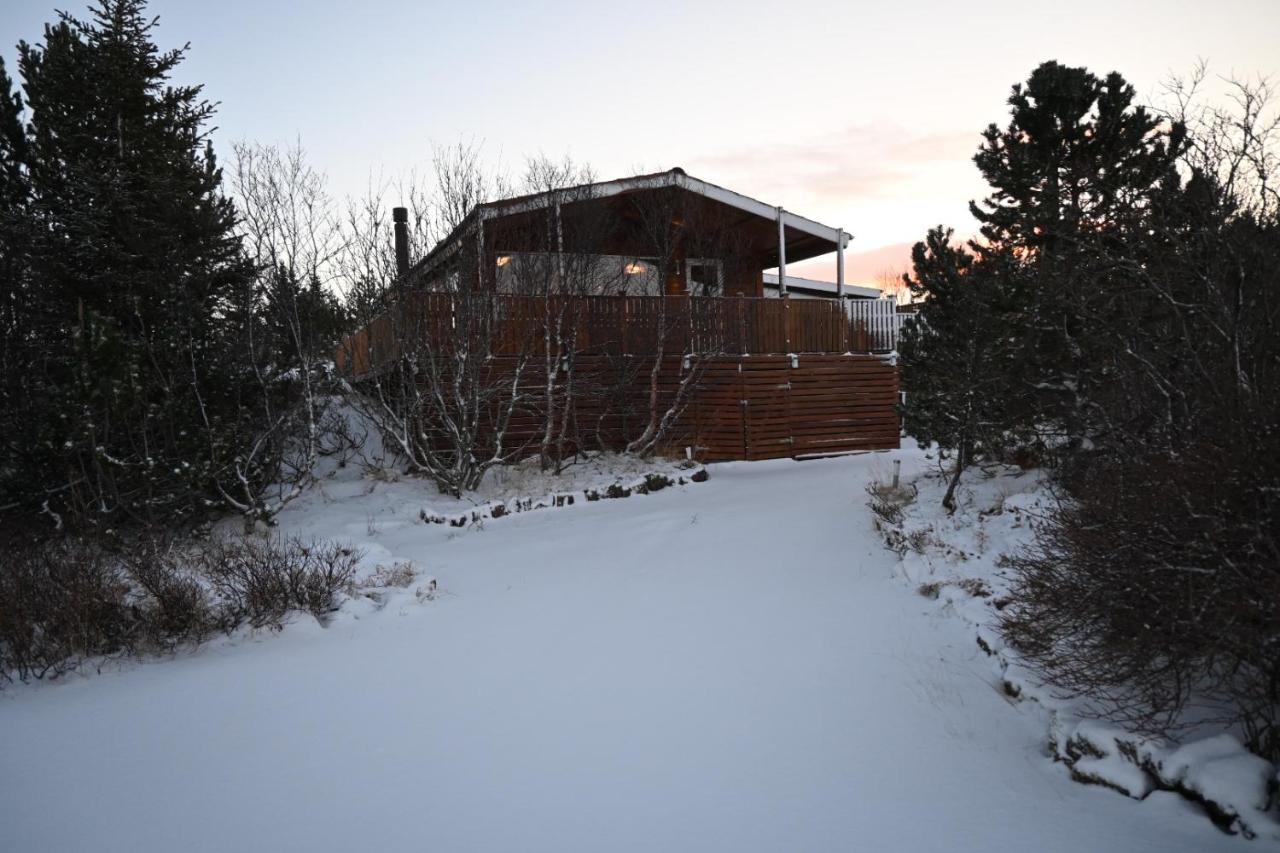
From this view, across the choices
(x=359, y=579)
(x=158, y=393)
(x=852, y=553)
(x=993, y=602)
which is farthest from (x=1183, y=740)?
(x=158, y=393)

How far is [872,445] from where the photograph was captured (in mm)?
16359

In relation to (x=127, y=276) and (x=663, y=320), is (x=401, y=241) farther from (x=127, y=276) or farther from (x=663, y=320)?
(x=663, y=320)

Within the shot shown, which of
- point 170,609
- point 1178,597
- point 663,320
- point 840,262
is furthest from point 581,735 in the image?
point 840,262

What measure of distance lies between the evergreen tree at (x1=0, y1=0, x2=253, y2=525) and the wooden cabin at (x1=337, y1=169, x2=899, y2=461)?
2.69 m

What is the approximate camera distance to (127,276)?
10930 millimetres

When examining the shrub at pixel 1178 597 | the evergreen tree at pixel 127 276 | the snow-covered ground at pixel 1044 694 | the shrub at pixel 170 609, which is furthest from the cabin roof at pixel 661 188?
the shrub at pixel 1178 597

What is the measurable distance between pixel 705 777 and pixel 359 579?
5.40 metres

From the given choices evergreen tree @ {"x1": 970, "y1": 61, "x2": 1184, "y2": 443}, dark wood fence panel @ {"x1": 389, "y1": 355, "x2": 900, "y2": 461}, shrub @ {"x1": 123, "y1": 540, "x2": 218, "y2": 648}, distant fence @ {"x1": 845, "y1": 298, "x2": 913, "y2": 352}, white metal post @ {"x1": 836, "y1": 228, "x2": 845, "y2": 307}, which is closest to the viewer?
shrub @ {"x1": 123, "y1": 540, "x2": 218, "y2": 648}

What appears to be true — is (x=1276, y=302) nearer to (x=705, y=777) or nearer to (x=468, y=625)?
(x=705, y=777)

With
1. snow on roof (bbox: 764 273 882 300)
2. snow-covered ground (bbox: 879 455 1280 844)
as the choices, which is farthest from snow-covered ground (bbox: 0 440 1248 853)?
snow on roof (bbox: 764 273 882 300)

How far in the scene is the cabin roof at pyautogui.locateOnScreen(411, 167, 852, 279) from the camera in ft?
41.2

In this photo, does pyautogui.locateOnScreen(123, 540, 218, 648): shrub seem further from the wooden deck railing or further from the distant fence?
the distant fence

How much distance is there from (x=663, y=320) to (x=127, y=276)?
890 centimetres

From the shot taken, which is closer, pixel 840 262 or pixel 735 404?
pixel 735 404
